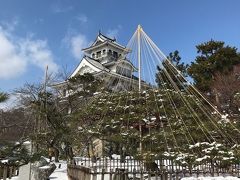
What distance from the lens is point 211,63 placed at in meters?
21.1

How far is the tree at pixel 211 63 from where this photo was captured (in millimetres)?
20516

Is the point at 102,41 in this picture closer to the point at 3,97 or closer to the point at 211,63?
the point at 211,63

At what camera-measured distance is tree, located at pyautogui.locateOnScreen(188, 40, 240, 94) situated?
20.5 m

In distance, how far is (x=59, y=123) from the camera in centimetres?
1432

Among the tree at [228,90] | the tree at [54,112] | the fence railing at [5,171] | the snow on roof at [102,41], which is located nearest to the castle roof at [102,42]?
the snow on roof at [102,41]

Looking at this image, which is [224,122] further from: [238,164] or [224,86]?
[224,86]

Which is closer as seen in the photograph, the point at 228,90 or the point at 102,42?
the point at 228,90

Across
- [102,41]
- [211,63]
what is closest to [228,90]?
[211,63]

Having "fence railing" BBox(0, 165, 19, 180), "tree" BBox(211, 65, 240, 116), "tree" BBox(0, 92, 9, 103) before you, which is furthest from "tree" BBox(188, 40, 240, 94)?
"tree" BBox(0, 92, 9, 103)

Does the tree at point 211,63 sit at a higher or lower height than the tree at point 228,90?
higher

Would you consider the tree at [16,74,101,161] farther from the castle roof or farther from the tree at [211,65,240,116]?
the castle roof

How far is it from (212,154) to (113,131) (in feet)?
13.1

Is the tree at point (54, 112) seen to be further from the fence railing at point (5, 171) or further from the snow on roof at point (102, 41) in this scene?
the snow on roof at point (102, 41)

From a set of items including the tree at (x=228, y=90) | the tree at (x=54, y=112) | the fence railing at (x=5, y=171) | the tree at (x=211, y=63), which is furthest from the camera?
the tree at (x=211, y=63)
